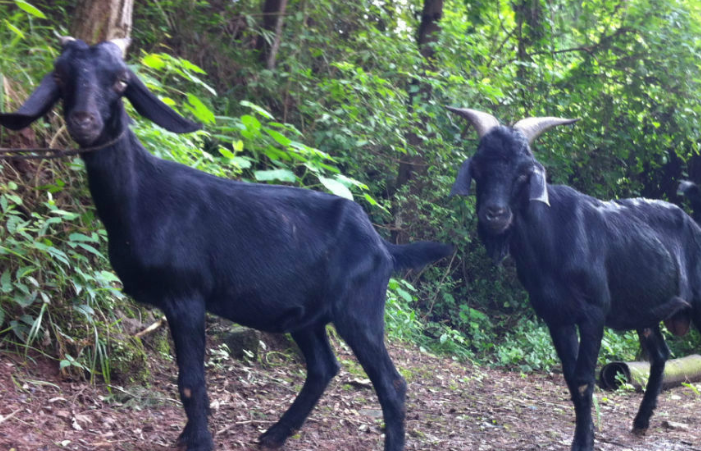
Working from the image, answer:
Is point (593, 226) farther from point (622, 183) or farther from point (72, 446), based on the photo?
point (622, 183)

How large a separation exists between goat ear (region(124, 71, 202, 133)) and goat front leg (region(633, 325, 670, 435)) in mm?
4073

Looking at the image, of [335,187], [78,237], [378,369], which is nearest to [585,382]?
[378,369]

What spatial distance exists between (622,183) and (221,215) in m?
8.05

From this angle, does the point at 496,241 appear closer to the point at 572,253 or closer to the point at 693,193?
the point at 572,253

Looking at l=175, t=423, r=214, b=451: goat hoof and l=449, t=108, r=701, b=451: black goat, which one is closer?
l=175, t=423, r=214, b=451: goat hoof

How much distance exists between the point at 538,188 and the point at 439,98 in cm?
407

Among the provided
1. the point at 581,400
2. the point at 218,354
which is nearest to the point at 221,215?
the point at 218,354

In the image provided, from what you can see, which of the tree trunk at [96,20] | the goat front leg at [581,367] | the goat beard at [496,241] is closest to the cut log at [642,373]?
the goat front leg at [581,367]

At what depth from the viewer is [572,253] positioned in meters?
4.57

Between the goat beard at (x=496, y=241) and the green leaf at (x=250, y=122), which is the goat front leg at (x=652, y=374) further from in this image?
the green leaf at (x=250, y=122)

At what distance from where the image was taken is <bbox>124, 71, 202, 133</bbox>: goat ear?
129 inches

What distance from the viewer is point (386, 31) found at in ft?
29.5

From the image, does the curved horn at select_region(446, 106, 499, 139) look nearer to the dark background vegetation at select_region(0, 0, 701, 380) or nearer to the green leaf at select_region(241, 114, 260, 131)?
the dark background vegetation at select_region(0, 0, 701, 380)

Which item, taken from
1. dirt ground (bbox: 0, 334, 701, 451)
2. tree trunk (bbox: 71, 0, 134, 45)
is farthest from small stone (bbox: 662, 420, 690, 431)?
tree trunk (bbox: 71, 0, 134, 45)
